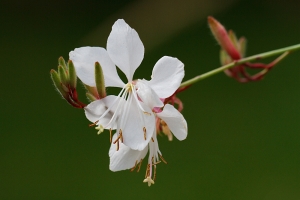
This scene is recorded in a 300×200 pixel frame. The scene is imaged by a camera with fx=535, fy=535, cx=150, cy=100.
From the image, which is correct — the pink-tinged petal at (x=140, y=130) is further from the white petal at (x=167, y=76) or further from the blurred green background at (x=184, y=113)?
the blurred green background at (x=184, y=113)

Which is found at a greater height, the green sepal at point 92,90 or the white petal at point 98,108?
the green sepal at point 92,90

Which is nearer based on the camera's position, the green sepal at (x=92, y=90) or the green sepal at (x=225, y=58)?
the green sepal at (x=92, y=90)

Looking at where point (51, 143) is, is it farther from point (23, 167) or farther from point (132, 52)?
point (132, 52)

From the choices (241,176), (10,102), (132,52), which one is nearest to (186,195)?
(241,176)

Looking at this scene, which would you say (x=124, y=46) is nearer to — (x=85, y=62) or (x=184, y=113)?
(x=85, y=62)

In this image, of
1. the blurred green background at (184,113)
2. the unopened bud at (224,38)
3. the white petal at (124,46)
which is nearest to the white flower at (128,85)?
the white petal at (124,46)

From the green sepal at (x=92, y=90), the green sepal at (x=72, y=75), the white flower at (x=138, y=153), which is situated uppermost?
the green sepal at (x=72, y=75)
